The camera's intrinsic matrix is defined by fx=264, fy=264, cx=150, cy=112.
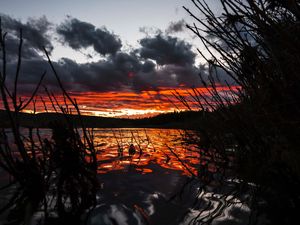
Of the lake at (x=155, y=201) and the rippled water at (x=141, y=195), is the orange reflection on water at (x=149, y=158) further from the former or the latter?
the lake at (x=155, y=201)

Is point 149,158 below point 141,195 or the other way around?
below

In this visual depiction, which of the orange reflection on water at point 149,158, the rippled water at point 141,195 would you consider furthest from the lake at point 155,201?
the orange reflection on water at point 149,158

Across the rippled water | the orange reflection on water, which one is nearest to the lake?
the rippled water

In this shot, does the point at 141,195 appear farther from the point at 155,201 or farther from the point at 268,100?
the point at 268,100

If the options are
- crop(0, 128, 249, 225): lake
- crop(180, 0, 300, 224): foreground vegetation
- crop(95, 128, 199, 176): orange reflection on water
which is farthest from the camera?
crop(95, 128, 199, 176): orange reflection on water

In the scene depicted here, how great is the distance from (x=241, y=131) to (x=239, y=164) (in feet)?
1.40

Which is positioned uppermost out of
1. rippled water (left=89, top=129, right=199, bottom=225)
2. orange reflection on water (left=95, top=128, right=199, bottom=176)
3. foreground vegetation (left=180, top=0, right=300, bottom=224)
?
foreground vegetation (left=180, top=0, right=300, bottom=224)

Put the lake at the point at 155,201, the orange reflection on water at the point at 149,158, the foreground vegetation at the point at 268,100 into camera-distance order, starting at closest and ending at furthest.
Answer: the foreground vegetation at the point at 268,100, the lake at the point at 155,201, the orange reflection on water at the point at 149,158

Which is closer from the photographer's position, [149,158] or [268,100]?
[268,100]

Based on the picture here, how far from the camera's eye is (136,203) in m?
4.04

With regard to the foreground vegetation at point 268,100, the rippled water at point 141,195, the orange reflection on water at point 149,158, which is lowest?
the orange reflection on water at point 149,158

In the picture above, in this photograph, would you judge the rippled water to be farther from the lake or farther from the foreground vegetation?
the foreground vegetation

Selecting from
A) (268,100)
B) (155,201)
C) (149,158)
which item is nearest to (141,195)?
(155,201)

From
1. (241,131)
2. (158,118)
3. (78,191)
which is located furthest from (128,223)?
(158,118)
